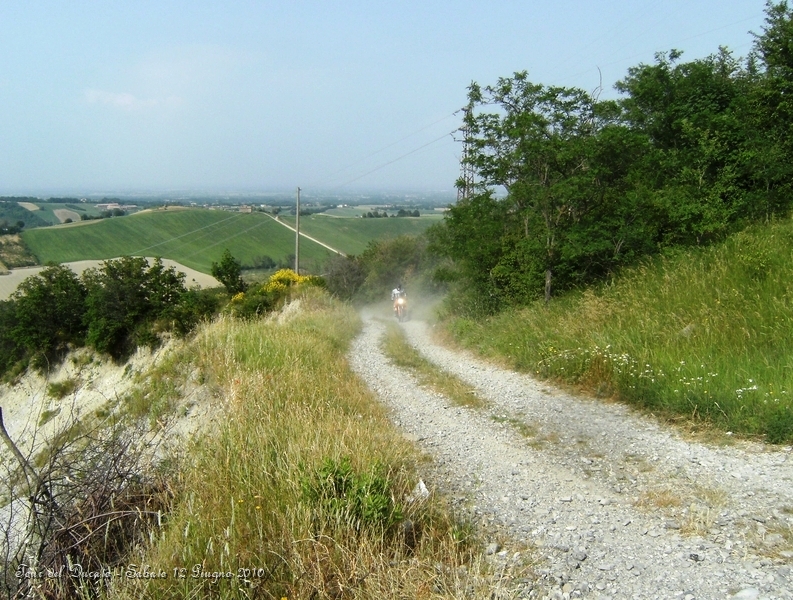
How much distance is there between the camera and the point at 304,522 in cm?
364

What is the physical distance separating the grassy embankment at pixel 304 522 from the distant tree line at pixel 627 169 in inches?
384

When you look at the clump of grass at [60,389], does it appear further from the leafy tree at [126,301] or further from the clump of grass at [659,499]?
the clump of grass at [659,499]

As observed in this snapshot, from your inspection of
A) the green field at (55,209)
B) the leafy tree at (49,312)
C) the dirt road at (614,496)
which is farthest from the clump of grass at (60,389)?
the green field at (55,209)

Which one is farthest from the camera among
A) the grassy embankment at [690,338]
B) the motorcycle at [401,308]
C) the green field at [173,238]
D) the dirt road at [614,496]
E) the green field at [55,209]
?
the green field at [55,209]

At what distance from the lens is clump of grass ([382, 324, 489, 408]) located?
28.5 feet

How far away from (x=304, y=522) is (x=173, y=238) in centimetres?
7181

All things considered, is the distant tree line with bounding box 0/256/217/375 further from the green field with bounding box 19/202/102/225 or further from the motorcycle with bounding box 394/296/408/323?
the green field with bounding box 19/202/102/225

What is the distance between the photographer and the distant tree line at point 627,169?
13062 mm

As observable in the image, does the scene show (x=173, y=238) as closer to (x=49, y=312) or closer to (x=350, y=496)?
(x=49, y=312)

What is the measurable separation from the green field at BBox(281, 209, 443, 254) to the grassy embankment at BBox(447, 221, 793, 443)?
4084 centimetres

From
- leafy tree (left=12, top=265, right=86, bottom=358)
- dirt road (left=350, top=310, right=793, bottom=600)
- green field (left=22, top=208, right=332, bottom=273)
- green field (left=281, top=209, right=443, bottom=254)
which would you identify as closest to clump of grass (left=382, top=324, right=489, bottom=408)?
dirt road (left=350, top=310, right=793, bottom=600)

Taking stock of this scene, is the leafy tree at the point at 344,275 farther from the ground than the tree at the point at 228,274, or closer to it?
closer to it

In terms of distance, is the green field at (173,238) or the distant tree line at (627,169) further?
the green field at (173,238)

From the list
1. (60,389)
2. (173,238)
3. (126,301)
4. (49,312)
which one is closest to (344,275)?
(126,301)
